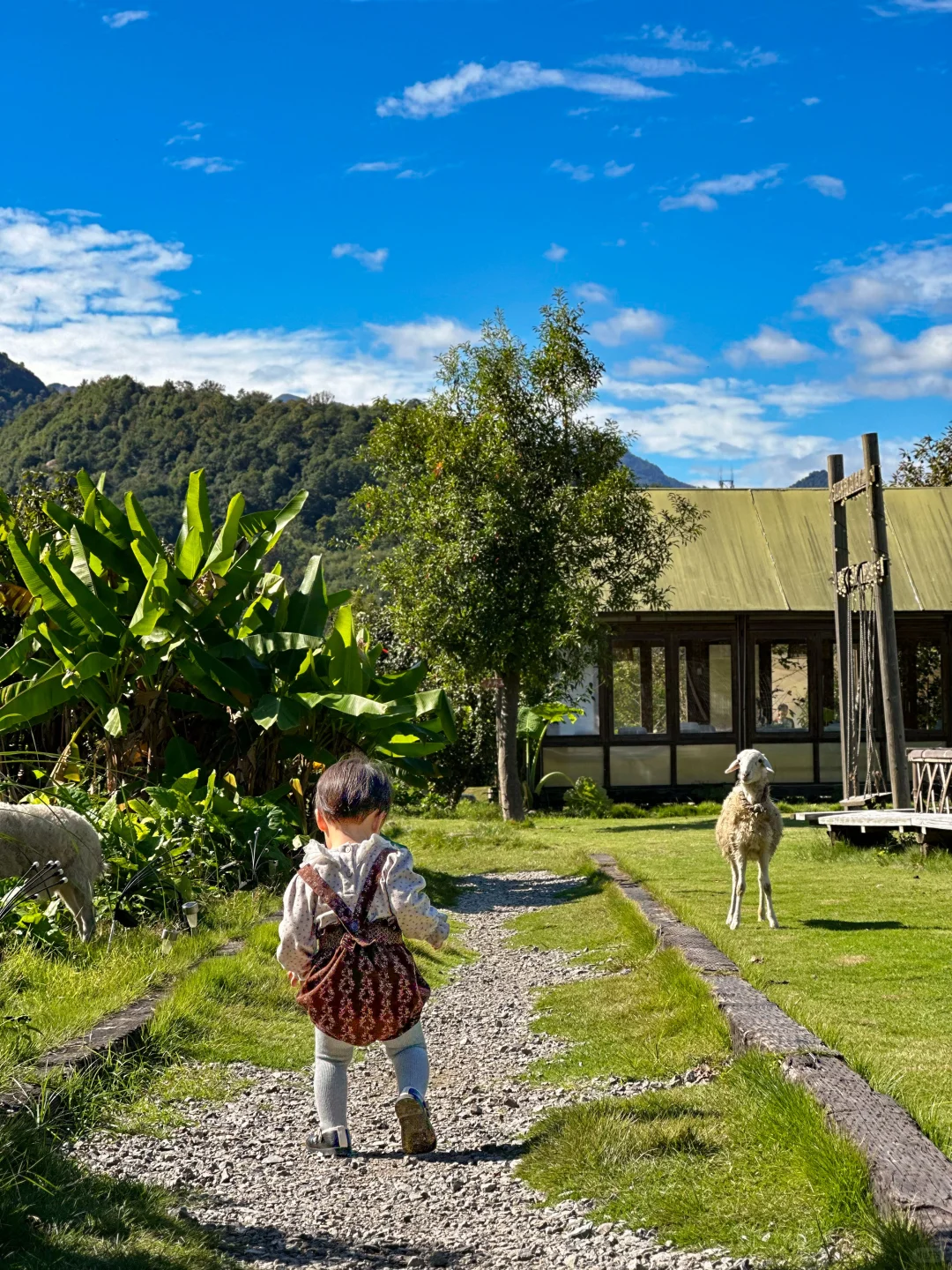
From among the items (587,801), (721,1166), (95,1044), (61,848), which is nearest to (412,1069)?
(721,1166)

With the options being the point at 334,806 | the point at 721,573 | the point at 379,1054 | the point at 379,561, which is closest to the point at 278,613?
the point at 379,1054

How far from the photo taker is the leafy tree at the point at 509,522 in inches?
730

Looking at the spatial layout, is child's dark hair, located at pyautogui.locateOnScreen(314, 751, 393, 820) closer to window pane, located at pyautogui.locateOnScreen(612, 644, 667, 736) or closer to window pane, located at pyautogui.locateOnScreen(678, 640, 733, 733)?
window pane, located at pyautogui.locateOnScreen(612, 644, 667, 736)

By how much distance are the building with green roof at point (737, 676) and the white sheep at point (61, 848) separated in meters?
16.6

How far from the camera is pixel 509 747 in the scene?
65.3ft

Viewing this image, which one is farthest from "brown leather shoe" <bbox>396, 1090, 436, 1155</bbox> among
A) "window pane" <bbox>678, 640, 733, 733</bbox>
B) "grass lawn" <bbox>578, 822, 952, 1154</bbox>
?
"window pane" <bbox>678, 640, 733, 733</bbox>

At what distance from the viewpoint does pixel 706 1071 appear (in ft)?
16.1

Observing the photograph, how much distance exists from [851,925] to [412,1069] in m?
5.23

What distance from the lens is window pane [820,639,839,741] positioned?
24109mm

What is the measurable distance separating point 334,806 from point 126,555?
6504 mm

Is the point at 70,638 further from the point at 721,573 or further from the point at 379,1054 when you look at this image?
the point at 721,573

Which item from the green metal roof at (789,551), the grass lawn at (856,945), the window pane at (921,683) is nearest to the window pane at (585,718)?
the green metal roof at (789,551)

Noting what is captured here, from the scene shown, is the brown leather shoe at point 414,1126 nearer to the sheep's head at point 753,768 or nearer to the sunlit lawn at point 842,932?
the sunlit lawn at point 842,932

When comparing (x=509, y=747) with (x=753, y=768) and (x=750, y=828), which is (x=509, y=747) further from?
(x=753, y=768)
